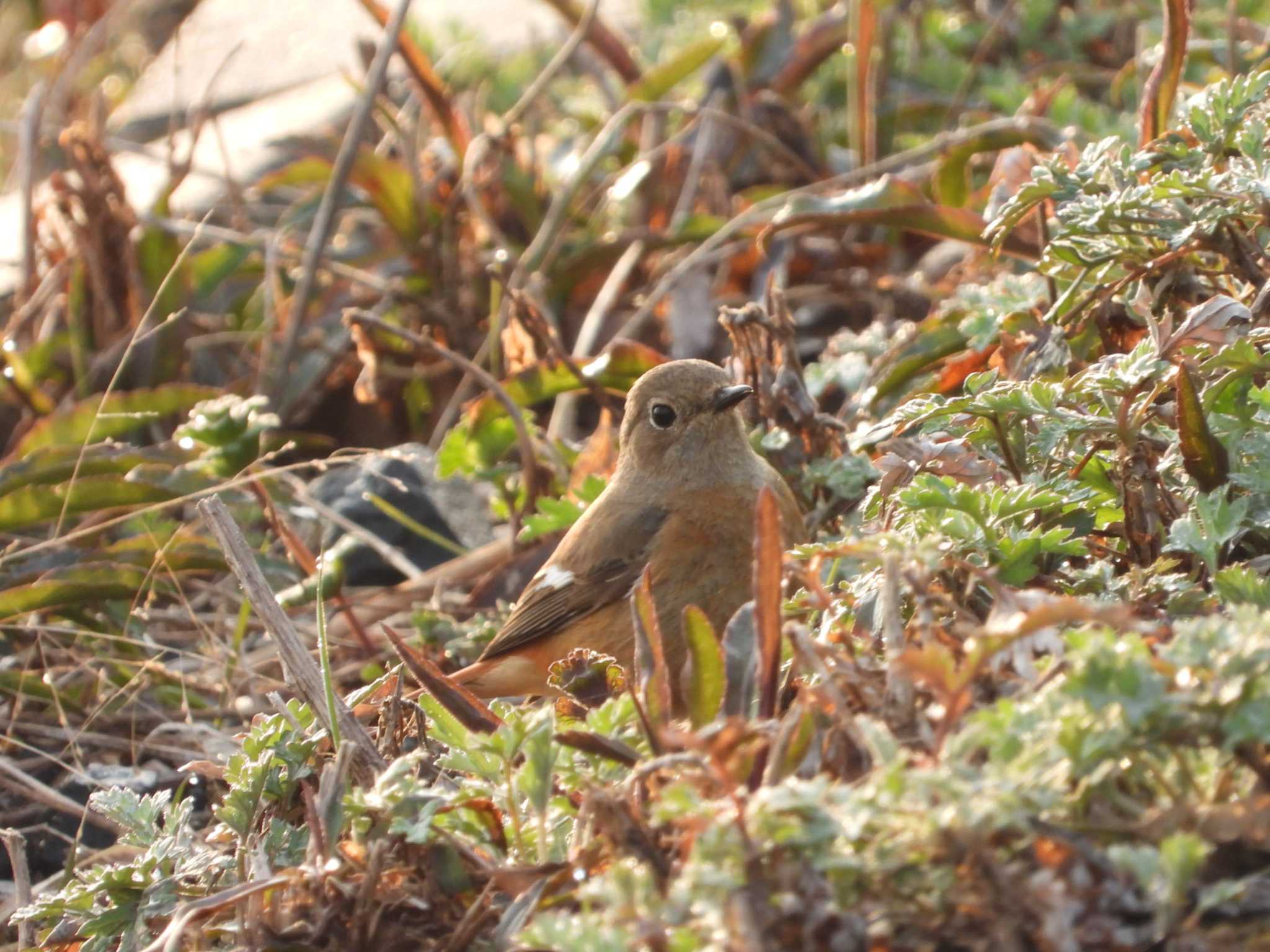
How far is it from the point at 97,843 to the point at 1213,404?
2437 millimetres

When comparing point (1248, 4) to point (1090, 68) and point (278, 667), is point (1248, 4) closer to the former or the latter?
point (1090, 68)

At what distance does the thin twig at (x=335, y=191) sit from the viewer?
4.70 meters

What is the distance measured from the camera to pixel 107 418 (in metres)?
4.25

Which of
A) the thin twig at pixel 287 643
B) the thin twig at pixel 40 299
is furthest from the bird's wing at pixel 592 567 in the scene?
the thin twig at pixel 40 299

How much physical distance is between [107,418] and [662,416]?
147cm

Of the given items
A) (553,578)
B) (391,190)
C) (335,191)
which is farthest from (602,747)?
(391,190)

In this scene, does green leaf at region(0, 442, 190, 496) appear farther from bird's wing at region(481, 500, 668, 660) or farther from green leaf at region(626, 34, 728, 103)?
green leaf at region(626, 34, 728, 103)

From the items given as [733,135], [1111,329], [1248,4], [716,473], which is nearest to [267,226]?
[733,135]

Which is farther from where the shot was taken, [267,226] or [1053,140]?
[267,226]

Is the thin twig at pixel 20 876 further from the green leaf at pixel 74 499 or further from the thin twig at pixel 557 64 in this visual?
the thin twig at pixel 557 64

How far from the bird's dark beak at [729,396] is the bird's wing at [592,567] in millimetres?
290

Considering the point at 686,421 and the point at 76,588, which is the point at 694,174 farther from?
the point at 76,588

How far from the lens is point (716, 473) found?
153 inches

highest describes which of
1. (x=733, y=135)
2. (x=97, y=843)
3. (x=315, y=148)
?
(x=315, y=148)
